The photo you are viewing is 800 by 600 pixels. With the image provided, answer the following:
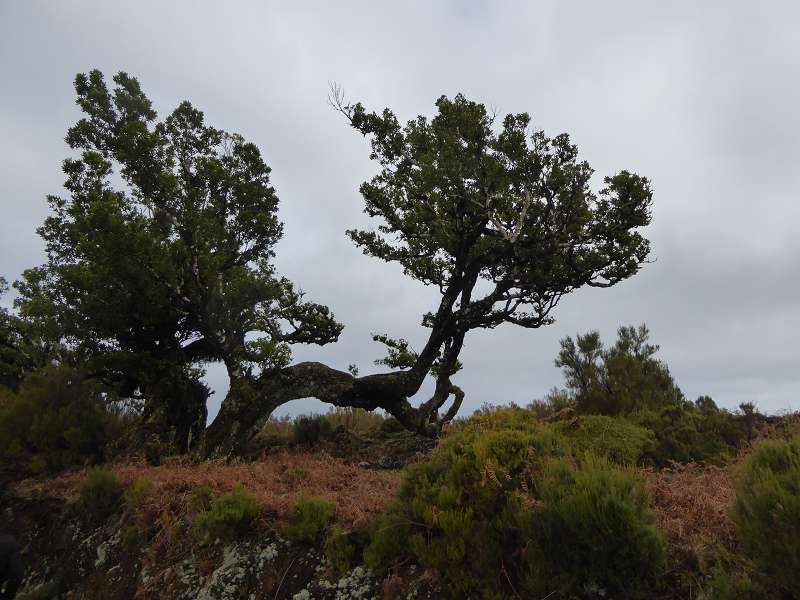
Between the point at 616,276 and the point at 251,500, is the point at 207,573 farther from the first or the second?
the point at 616,276

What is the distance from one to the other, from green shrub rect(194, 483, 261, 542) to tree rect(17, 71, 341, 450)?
5044 millimetres

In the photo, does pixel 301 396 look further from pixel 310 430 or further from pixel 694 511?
pixel 694 511

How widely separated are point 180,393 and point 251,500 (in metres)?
7.59

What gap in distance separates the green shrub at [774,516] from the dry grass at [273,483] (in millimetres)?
3669

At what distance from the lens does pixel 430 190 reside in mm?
13961

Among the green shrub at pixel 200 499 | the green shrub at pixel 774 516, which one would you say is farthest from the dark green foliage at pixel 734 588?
the green shrub at pixel 200 499

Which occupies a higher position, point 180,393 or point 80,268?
point 80,268

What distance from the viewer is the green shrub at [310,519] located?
18.7ft

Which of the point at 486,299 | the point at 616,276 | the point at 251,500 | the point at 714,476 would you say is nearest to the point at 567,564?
the point at 714,476

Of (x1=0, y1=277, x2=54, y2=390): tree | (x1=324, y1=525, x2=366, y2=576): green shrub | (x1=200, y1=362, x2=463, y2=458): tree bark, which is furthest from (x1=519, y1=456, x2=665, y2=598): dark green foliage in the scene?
(x1=0, y1=277, x2=54, y2=390): tree

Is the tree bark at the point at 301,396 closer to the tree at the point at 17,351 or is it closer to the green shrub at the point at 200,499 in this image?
the green shrub at the point at 200,499

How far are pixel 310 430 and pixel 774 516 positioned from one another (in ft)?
41.4

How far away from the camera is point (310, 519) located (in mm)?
5844

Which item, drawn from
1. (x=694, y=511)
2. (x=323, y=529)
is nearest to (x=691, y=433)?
(x=694, y=511)
